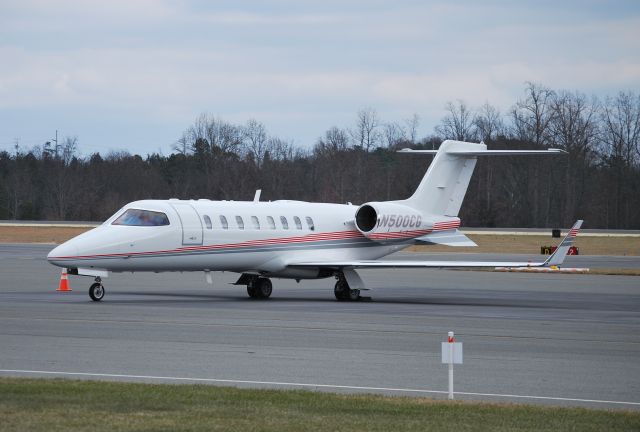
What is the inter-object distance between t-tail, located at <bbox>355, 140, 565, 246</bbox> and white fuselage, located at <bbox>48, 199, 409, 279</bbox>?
1.40ft

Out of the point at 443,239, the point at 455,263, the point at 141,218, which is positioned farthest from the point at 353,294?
the point at 141,218

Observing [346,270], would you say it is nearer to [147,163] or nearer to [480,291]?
[480,291]

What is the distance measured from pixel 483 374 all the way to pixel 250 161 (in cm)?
8771

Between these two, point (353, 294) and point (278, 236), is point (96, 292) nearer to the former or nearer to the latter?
point (278, 236)

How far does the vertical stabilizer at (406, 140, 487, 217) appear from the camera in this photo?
103 ft

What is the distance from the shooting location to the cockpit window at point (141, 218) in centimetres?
2581

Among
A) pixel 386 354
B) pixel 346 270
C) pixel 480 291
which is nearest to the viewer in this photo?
pixel 386 354

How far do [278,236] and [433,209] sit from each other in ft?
17.2

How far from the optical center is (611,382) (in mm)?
13266

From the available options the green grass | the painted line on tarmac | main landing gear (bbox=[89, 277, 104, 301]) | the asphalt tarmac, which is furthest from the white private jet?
the green grass

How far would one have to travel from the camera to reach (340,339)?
57.7ft

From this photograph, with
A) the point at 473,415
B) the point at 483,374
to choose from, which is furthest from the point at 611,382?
the point at 473,415

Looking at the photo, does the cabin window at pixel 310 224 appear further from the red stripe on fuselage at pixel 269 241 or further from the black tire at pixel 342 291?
the black tire at pixel 342 291

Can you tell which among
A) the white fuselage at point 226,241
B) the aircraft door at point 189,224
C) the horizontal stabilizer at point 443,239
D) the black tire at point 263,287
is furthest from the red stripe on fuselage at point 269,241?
the horizontal stabilizer at point 443,239
